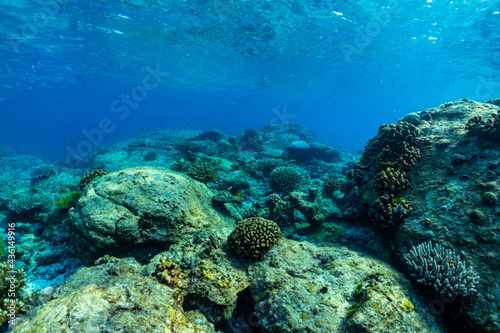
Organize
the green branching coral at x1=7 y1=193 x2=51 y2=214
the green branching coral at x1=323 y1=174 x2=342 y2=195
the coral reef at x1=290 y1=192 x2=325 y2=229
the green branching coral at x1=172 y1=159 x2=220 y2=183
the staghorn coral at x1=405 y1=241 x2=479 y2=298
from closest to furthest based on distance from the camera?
the staghorn coral at x1=405 y1=241 x2=479 y2=298 < the coral reef at x1=290 y1=192 x2=325 y2=229 < the green branching coral at x1=7 y1=193 x2=51 y2=214 < the green branching coral at x1=172 y1=159 x2=220 y2=183 < the green branching coral at x1=323 y1=174 x2=342 y2=195

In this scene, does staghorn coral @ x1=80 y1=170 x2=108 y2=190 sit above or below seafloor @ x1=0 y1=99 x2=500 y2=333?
below

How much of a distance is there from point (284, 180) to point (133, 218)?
322 inches

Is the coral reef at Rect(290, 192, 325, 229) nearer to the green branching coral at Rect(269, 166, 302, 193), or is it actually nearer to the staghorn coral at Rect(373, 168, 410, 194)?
the staghorn coral at Rect(373, 168, 410, 194)

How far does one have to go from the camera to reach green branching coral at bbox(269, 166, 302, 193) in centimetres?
1202

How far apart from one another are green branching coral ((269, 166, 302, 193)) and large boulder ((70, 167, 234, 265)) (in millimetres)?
5987

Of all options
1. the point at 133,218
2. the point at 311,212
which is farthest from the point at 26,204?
the point at 311,212

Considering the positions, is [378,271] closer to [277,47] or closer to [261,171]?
[261,171]

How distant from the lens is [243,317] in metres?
4.53

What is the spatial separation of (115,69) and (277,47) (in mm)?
36515

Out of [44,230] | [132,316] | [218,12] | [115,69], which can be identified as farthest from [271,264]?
[115,69]

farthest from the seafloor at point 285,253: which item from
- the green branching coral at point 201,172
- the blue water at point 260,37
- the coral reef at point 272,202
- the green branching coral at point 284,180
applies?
the blue water at point 260,37

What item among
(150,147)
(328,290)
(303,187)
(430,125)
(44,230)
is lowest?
(150,147)

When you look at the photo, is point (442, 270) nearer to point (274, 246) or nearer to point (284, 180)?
point (274, 246)

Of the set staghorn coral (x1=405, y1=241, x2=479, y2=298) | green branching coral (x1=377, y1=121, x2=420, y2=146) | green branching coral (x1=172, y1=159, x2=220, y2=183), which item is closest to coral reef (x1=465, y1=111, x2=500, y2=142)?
green branching coral (x1=377, y1=121, x2=420, y2=146)
